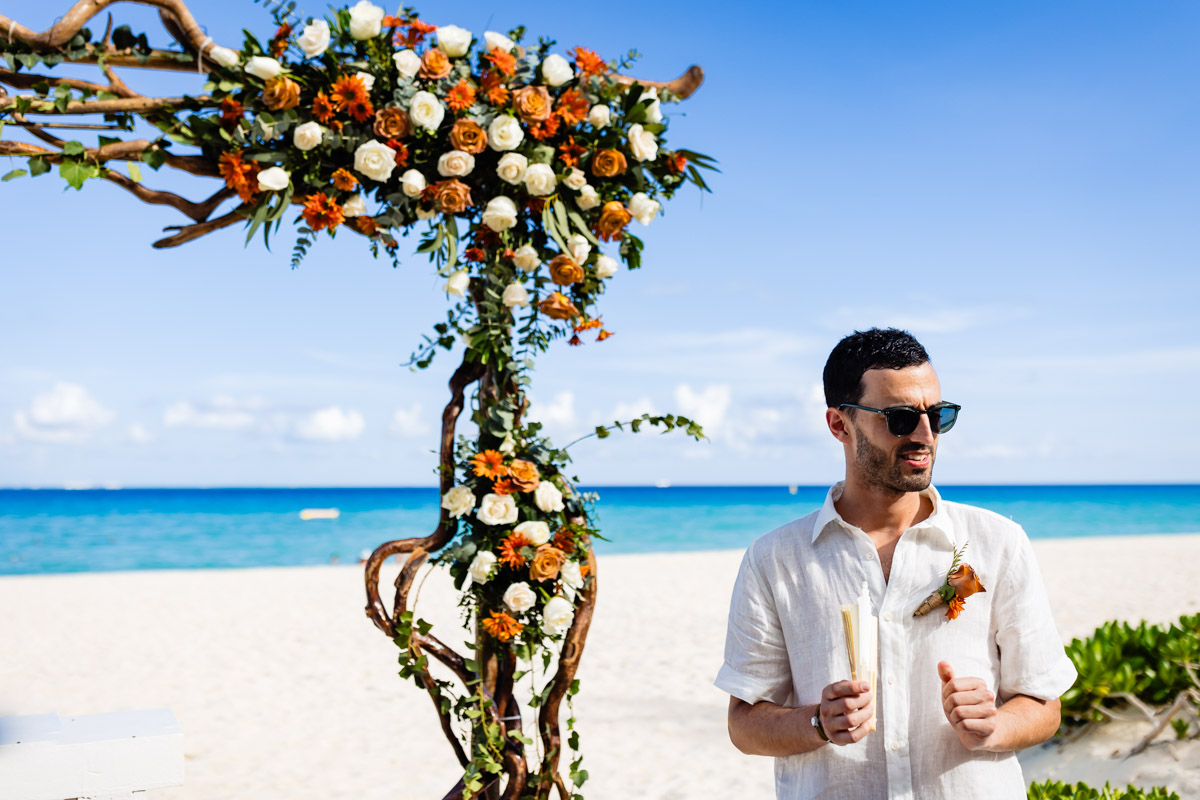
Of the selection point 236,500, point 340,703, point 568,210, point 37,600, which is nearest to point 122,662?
point 340,703

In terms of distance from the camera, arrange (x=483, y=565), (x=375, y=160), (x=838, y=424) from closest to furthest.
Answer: (x=838, y=424) < (x=375, y=160) < (x=483, y=565)

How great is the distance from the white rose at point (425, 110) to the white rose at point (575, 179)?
48 cm

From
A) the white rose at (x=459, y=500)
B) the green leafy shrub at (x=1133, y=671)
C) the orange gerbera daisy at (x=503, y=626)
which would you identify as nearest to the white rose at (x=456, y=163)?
the white rose at (x=459, y=500)

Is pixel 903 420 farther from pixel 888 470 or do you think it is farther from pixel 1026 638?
pixel 1026 638

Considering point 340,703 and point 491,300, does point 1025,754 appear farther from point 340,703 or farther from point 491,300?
point 340,703

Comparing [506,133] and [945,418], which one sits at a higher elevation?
[506,133]

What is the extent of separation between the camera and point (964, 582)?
2041mm

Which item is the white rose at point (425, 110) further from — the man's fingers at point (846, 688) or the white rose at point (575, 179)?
the man's fingers at point (846, 688)

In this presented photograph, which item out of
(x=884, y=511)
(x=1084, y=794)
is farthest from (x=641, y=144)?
(x=1084, y=794)

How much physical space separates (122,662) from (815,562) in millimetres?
8771

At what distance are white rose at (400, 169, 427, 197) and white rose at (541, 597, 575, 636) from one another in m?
1.48

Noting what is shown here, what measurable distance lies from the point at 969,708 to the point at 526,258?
2002 mm

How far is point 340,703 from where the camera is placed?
7305 mm

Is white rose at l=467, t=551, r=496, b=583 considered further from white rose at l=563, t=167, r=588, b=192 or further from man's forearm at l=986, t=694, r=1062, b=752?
man's forearm at l=986, t=694, r=1062, b=752
